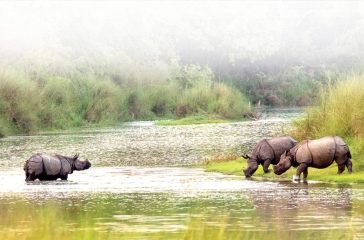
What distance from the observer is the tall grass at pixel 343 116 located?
28703 mm

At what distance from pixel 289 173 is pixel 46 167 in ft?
23.8

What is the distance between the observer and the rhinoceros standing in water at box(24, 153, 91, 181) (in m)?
30.3

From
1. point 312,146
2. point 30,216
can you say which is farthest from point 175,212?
point 312,146

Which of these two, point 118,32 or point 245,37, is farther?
point 245,37

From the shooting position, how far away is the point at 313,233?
16812 millimetres

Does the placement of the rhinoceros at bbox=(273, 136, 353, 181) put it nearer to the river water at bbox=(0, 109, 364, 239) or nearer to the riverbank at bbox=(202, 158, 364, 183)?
the riverbank at bbox=(202, 158, 364, 183)

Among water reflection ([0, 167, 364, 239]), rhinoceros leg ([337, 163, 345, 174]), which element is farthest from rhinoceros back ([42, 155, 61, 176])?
rhinoceros leg ([337, 163, 345, 174])

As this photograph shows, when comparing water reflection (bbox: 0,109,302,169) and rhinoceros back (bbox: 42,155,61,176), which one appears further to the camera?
water reflection (bbox: 0,109,302,169)

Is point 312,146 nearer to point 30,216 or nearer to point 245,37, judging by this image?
point 30,216

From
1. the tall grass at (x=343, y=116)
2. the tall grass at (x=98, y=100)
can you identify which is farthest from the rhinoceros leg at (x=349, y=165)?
the tall grass at (x=98, y=100)

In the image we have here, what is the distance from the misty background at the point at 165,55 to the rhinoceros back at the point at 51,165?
1473cm

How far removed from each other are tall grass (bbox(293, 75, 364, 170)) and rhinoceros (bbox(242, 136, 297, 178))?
1.30 meters

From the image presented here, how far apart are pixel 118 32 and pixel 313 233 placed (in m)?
122

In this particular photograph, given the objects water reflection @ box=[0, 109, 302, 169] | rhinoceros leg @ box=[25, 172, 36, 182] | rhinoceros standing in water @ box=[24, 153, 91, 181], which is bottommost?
rhinoceros leg @ box=[25, 172, 36, 182]
